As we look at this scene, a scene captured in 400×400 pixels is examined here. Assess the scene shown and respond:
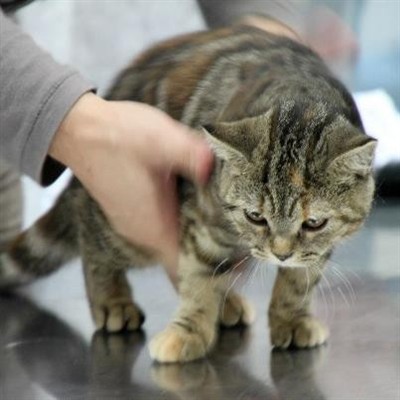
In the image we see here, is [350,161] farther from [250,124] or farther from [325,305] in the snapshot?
[325,305]

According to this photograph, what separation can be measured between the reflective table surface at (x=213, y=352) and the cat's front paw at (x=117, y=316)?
0.02m

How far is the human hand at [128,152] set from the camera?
1.27 m

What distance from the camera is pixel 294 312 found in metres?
1.43

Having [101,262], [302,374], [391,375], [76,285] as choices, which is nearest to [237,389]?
[302,374]

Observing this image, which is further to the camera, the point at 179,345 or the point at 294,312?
the point at 294,312

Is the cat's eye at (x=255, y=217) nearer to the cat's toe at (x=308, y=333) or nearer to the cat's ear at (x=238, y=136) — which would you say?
the cat's ear at (x=238, y=136)

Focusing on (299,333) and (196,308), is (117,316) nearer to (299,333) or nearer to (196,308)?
(196,308)

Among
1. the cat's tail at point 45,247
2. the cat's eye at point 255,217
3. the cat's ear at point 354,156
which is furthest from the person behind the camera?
the cat's tail at point 45,247

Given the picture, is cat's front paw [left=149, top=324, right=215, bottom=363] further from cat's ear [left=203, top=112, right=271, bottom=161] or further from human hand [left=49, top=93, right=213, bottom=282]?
cat's ear [left=203, top=112, right=271, bottom=161]

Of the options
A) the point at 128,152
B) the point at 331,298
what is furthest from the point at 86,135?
the point at 331,298

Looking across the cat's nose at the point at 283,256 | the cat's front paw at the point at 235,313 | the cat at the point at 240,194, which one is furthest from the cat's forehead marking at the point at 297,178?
the cat's front paw at the point at 235,313

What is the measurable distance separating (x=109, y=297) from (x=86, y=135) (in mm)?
350

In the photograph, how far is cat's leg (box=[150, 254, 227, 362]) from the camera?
4.43 ft

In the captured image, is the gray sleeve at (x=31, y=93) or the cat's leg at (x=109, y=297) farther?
the cat's leg at (x=109, y=297)
